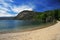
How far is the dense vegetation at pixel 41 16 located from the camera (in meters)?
2.52

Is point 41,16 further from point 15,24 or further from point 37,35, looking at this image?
point 15,24

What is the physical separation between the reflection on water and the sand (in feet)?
0.35

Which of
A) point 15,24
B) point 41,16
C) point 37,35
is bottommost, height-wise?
point 37,35

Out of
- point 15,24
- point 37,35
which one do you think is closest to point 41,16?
point 37,35

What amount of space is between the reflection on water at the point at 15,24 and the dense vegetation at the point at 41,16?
0.08 metres

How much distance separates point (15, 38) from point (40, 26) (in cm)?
52

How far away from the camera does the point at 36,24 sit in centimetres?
255

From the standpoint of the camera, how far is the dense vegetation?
8.27 feet

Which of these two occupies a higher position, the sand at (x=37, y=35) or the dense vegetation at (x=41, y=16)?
the dense vegetation at (x=41, y=16)

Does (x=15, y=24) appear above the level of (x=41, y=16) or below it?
below

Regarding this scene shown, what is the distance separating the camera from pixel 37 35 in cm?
243

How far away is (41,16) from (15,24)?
518mm

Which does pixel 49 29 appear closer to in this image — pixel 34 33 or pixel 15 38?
pixel 34 33

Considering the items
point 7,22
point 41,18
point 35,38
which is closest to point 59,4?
point 41,18
